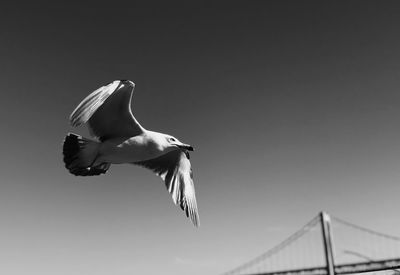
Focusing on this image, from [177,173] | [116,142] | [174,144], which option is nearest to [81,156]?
[116,142]

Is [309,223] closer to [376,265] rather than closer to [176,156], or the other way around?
[376,265]

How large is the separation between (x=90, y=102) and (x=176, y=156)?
0.96m

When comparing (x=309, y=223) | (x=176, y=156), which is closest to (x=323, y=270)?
(x=309, y=223)

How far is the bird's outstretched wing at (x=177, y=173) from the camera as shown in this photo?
2.55 m

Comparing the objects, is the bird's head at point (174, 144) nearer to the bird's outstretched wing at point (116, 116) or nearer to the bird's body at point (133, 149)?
the bird's body at point (133, 149)

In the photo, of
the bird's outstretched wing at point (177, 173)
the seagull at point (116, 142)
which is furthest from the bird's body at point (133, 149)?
the bird's outstretched wing at point (177, 173)

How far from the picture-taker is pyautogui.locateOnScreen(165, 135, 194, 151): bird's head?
88.5 inches

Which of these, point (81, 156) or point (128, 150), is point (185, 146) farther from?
point (81, 156)

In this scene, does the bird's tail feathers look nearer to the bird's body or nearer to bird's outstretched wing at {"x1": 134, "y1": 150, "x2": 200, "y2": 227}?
the bird's body

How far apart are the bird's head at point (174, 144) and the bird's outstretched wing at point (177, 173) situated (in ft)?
0.88

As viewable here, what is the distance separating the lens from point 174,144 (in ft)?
7.43

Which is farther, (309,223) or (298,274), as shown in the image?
(309,223)

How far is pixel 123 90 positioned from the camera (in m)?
2.20

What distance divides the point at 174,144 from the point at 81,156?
54 cm
